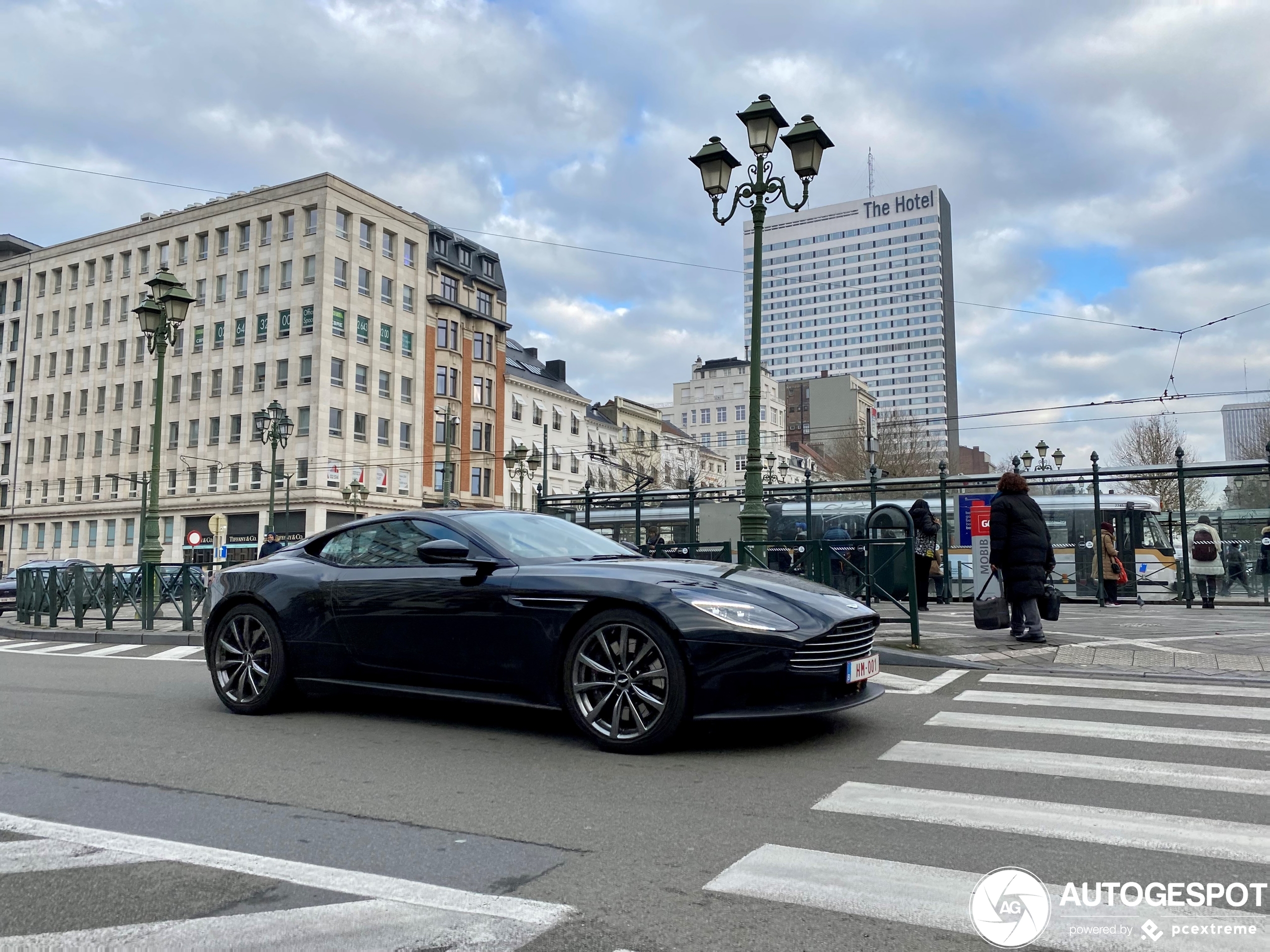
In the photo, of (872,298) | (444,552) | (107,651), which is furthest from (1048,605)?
(872,298)

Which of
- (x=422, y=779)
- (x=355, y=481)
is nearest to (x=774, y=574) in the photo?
(x=422, y=779)

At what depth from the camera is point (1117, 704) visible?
668cm

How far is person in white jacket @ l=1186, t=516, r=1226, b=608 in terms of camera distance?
16.9 metres

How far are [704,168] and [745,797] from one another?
10537 mm

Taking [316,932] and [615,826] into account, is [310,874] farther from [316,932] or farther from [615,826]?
[615,826]

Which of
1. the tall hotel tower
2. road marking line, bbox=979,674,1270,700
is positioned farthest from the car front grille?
the tall hotel tower

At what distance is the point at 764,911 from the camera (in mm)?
2994

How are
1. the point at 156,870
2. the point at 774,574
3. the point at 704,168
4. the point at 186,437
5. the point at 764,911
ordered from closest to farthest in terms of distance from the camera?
the point at 764,911 → the point at 156,870 → the point at 774,574 → the point at 704,168 → the point at 186,437

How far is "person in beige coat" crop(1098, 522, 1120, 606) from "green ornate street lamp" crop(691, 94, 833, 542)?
836 centimetres

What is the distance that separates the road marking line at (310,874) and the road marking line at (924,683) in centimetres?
483

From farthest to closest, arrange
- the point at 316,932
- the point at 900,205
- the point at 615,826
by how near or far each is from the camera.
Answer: the point at 900,205
the point at 615,826
the point at 316,932

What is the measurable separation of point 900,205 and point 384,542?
160974 millimetres

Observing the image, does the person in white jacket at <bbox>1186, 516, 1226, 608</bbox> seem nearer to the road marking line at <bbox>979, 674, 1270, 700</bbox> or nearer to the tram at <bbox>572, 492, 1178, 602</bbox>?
the tram at <bbox>572, 492, 1178, 602</bbox>

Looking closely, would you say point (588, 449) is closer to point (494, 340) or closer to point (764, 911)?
point (494, 340)
